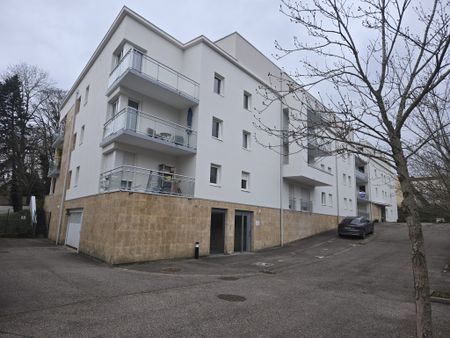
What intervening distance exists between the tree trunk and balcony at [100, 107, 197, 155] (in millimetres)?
12140

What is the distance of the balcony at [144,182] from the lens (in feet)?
44.8

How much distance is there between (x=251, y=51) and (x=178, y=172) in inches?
446

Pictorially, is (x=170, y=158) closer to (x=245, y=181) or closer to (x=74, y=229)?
(x=245, y=181)

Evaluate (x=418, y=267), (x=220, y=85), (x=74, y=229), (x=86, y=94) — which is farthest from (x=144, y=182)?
(x=418, y=267)

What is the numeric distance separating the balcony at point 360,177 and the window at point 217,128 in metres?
25.0

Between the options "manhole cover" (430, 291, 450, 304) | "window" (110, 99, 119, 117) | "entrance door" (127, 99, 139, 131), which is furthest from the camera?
"window" (110, 99, 119, 117)

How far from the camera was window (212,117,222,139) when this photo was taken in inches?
720

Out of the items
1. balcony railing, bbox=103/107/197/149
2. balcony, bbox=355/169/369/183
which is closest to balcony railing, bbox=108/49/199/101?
balcony railing, bbox=103/107/197/149

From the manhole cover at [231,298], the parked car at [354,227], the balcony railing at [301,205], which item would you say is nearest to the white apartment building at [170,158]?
the balcony railing at [301,205]

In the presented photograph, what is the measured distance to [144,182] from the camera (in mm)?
14484

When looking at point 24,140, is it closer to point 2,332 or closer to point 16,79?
point 16,79

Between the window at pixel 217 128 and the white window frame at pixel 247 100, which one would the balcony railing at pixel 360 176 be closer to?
the white window frame at pixel 247 100

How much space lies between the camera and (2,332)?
16.3 ft

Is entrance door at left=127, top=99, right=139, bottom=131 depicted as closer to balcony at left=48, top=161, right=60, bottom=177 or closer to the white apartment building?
the white apartment building
